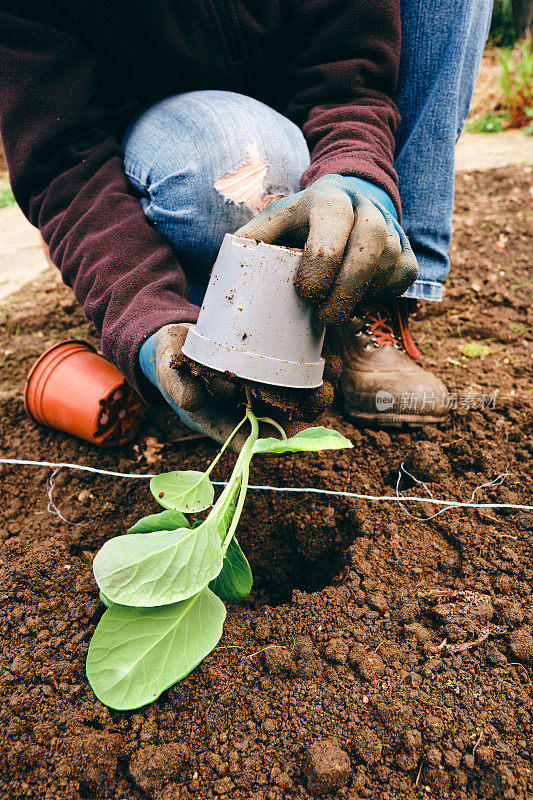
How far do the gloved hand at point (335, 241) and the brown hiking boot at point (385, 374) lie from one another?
1.59ft

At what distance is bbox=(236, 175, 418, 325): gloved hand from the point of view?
91 cm

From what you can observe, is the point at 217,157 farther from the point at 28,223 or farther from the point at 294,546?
the point at 28,223

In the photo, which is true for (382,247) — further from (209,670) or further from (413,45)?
(413,45)

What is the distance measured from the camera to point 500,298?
217 centimetres

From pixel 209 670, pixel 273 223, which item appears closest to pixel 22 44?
pixel 273 223

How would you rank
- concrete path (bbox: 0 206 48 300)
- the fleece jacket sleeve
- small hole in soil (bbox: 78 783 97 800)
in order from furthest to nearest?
concrete path (bbox: 0 206 48 300) → the fleece jacket sleeve → small hole in soil (bbox: 78 783 97 800)

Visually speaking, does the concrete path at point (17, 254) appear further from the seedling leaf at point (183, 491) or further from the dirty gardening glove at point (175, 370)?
the seedling leaf at point (183, 491)

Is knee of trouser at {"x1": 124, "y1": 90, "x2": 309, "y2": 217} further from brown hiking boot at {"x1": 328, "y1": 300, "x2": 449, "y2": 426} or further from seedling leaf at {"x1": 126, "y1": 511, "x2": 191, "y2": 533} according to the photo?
seedling leaf at {"x1": 126, "y1": 511, "x2": 191, "y2": 533}

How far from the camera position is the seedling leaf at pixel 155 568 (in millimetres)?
878

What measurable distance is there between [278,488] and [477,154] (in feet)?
12.0

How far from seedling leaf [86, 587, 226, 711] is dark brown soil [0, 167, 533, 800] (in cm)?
8

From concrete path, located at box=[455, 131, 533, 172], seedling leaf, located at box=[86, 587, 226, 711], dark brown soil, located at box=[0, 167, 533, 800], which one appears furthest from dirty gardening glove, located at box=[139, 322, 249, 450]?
concrete path, located at box=[455, 131, 533, 172]

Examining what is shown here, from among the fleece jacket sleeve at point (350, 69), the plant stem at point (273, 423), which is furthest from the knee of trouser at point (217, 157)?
the plant stem at point (273, 423)

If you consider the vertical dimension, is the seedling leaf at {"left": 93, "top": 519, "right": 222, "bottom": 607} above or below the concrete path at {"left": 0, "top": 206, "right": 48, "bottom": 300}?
above
